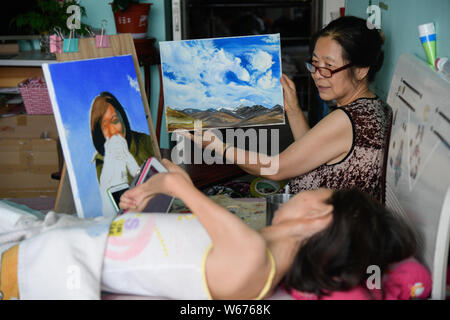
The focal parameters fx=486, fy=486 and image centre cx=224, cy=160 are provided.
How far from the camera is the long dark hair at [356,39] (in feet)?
5.84

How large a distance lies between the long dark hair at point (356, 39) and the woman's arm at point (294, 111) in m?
0.31

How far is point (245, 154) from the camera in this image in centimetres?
191

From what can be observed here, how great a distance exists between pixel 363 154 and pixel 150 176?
763mm

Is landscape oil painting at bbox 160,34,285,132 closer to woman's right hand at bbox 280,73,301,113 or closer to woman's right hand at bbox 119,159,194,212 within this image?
woman's right hand at bbox 280,73,301,113

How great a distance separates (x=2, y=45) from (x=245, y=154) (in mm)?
2475

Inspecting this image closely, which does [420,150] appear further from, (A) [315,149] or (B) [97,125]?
(B) [97,125]

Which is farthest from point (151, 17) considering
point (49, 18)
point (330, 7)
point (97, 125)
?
point (97, 125)

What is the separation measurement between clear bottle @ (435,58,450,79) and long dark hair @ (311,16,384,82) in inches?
14.7

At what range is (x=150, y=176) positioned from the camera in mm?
1589

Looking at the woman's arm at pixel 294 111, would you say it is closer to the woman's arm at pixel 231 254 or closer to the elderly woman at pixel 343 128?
the elderly woman at pixel 343 128

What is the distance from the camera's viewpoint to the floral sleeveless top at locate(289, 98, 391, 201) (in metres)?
1.74

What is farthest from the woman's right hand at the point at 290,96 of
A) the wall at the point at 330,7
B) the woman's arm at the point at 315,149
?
the wall at the point at 330,7

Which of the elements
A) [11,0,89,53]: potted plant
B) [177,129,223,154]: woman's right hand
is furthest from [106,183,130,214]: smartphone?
[11,0,89,53]: potted plant
